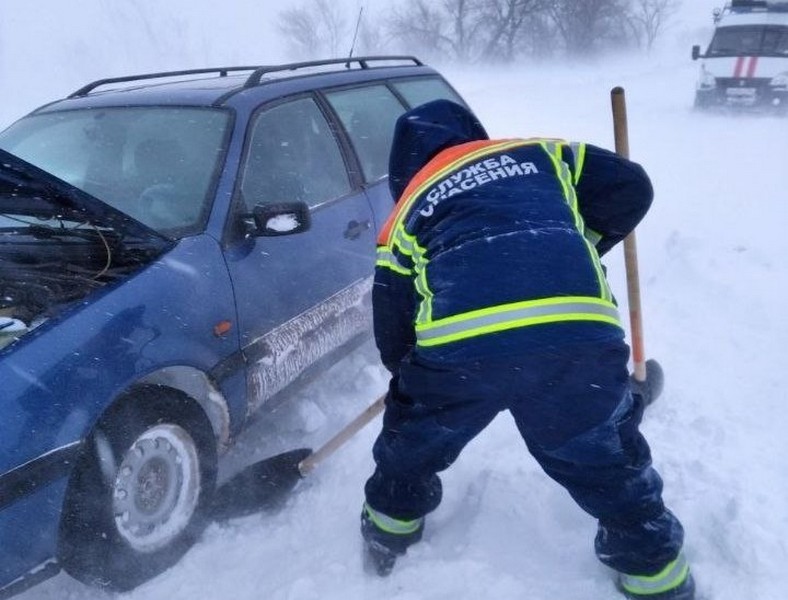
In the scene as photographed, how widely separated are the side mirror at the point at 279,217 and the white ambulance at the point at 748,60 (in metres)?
12.5

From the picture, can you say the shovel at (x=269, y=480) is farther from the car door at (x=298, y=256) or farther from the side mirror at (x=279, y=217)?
the side mirror at (x=279, y=217)

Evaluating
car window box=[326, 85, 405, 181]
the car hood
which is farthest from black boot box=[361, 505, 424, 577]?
car window box=[326, 85, 405, 181]

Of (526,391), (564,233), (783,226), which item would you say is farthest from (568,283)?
(783,226)

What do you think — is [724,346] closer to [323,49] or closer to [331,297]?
[331,297]

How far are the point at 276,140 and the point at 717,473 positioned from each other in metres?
2.45

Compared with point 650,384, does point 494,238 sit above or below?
above

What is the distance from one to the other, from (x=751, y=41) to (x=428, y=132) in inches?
545

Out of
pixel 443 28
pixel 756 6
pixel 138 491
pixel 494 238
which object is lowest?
pixel 443 28

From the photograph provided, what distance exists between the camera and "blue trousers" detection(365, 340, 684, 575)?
172cm

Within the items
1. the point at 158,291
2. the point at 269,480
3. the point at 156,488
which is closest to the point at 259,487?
the point at 269,480

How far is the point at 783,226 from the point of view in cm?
534

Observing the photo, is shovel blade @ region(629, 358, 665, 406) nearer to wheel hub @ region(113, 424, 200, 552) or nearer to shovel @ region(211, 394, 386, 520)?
shovel @ region(211, 394, 386, 520)

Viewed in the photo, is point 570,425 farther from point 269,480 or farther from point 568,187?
point 269,480

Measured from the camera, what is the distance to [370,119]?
3.75 meters
